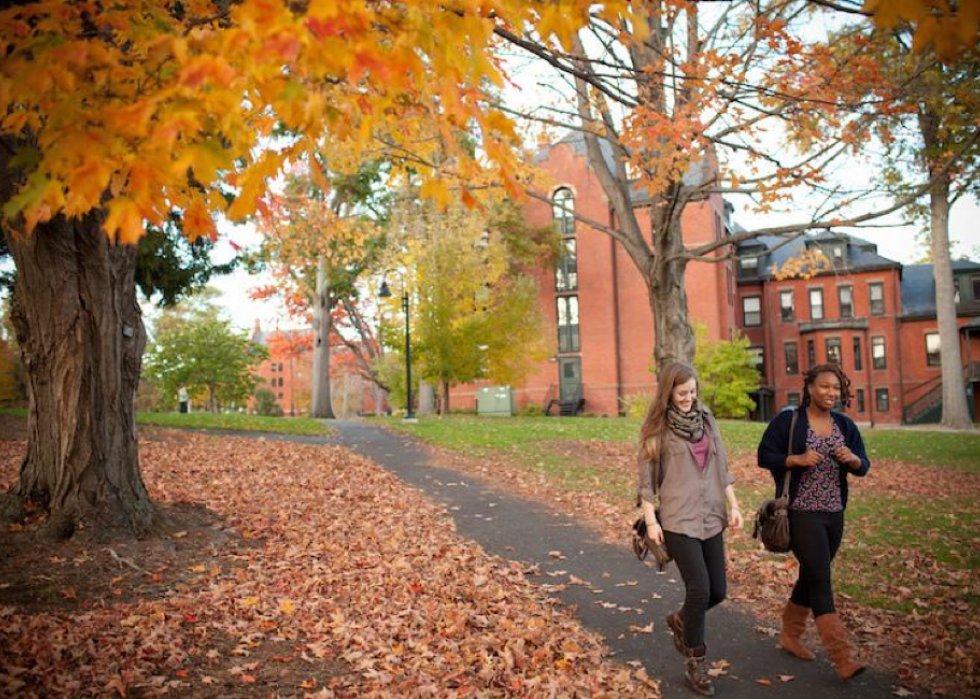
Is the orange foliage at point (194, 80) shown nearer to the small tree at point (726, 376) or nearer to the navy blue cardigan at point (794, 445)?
the navy blue cardigan at point (794, 445)

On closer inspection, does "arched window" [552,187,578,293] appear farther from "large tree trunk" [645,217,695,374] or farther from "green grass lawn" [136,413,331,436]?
"large tree trunk" [645,217,695,374]

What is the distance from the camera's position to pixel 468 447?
51.3 ft

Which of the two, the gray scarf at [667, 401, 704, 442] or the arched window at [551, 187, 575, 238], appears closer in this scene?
the gray scarf at [667, 401, 704, 442]

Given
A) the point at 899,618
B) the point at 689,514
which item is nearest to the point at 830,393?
the point at 689,514

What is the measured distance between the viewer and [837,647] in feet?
14.4

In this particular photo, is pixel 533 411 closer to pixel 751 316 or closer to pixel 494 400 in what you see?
pixel 494 400

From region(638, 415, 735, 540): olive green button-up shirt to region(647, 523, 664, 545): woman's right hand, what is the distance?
5 cm

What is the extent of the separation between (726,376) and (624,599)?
95.6 ft

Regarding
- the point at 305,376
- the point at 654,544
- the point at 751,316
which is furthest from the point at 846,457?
the point at 305,376

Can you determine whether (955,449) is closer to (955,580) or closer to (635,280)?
(955,580)

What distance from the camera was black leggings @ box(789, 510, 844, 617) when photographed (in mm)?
4512

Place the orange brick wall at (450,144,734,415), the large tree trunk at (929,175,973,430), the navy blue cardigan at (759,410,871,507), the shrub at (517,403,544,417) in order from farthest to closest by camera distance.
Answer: the orange brick wall at (450,144,734,415) → the shrub at (517,403,544,417) → the large tree trunk at (929,175,973,430) → the navy blue cardigan at (759,410,871,507)

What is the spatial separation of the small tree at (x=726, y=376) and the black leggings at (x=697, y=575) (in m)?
28.3

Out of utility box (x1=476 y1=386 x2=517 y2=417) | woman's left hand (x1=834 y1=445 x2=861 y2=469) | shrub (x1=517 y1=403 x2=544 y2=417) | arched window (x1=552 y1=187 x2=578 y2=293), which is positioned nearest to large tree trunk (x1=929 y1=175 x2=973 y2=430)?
arched window (x1=552 y1=187 x2=578 y2=293)
